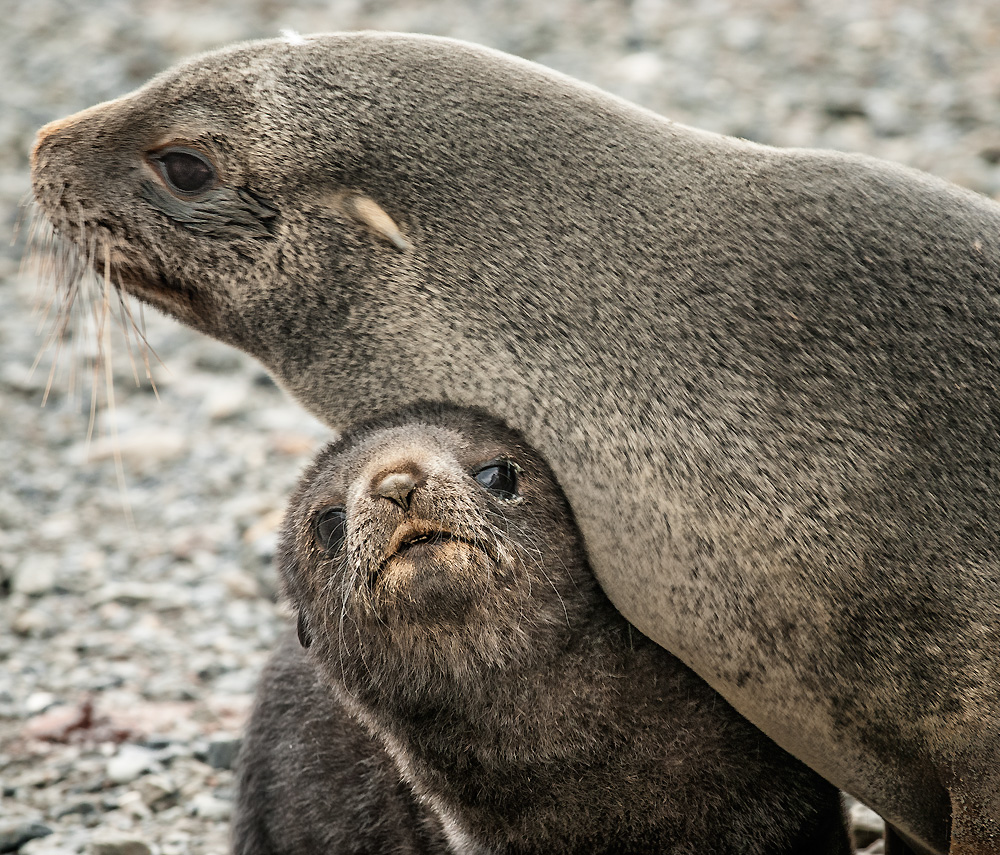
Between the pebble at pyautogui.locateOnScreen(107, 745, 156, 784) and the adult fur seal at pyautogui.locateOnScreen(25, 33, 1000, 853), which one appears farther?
the pebble at pyautogui.locateOnScreen(107, 745, 156, 784)

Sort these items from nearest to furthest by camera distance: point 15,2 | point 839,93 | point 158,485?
point 158,485 < point 839,93 < point 15,2

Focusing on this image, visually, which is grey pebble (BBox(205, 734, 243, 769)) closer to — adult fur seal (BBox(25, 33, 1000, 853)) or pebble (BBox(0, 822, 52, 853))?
pebble (BBox(0, 822, 52, 853))

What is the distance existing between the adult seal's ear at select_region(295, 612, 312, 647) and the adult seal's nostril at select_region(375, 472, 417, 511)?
0.72 m

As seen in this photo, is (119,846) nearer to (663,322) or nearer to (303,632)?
(303,632)

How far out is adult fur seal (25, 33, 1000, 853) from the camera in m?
3.66

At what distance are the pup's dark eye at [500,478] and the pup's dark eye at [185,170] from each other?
4.47 feet

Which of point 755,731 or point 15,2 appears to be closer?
point 755,731

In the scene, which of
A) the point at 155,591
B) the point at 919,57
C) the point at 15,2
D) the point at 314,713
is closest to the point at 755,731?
the point at 314,713

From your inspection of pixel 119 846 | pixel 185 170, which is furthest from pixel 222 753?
pixel 185 170

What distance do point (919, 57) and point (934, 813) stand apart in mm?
8313

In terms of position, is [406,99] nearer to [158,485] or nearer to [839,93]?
[158,485]

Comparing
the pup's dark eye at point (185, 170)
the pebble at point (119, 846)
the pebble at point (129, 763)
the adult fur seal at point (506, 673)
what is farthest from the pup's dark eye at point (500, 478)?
the pebble at point (129, 763)

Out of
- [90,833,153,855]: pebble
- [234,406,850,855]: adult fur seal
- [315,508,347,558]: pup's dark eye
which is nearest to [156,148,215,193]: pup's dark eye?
[234,406,850,855]: adult fur seal

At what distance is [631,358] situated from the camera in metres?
3.92
